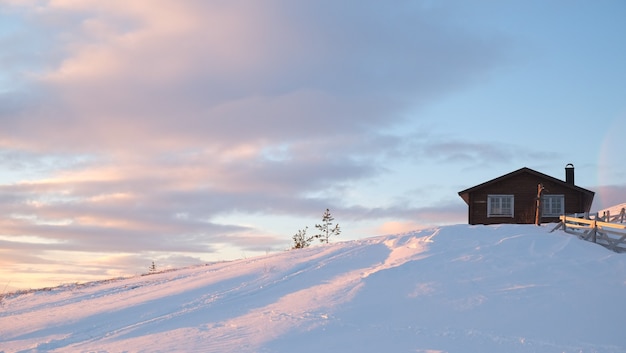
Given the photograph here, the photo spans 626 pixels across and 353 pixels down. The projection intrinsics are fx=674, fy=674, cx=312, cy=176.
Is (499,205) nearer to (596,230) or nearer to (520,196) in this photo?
(520,196)

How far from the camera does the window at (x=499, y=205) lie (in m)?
42.9

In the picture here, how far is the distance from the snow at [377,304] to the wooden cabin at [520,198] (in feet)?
37.3

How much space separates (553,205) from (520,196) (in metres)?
2.24

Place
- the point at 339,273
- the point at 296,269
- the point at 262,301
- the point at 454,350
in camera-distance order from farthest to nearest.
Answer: the point at 296,269, the point at 339,273, the point at 262,301, the point at 454,350

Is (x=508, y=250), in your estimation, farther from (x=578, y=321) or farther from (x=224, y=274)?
(x=224, y=274)

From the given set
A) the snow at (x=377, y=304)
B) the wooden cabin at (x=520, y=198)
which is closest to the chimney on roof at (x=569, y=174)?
the wooden cabin at (x=520, y=198)

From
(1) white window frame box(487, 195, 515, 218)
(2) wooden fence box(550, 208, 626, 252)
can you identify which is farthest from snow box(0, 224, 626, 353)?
(1) white window frame box(487, 195, 515, 218)

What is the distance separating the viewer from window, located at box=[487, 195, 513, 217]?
42.9 m

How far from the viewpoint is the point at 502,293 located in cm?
2222

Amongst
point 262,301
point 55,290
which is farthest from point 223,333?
point 55,290

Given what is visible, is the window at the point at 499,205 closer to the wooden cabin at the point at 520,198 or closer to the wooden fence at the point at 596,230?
the wooden cabin at the point at 520,198

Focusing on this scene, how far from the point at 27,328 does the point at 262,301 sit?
8.90m

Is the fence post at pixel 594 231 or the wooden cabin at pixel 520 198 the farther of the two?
the wooden cabin at pixel 520 198

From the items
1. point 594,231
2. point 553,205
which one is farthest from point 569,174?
point 594,231
